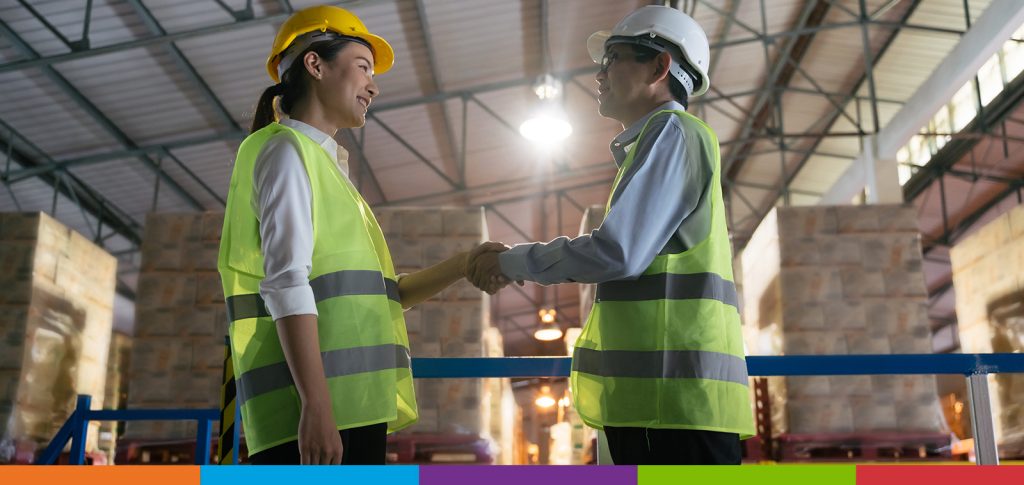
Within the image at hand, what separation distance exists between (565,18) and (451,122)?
2.65m

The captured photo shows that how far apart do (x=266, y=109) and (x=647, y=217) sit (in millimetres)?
908

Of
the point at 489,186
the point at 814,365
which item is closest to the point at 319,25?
the point at 814,365

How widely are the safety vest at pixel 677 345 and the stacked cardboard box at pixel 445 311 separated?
5.72 meters

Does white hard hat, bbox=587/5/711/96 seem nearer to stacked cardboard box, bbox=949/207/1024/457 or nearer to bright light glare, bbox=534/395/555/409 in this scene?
stacked cardboard box, bbox=949/207/1024/457

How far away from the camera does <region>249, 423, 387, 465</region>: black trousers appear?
68.7 inches

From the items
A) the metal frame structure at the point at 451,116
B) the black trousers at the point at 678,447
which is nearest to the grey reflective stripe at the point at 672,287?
the black trousers at the point at 678,447

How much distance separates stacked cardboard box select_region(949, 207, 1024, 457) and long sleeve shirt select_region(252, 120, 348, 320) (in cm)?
651

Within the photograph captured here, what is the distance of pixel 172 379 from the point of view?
303 inches

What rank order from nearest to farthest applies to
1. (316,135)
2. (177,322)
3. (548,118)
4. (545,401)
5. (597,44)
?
(316,135) < (597,44) < (177,322) < (548,118) < (545,401)

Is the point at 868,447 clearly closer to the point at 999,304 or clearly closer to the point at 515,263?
the point at 999,304

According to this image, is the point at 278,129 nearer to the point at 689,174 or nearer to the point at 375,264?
the point at 375,264

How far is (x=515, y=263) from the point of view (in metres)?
2.16

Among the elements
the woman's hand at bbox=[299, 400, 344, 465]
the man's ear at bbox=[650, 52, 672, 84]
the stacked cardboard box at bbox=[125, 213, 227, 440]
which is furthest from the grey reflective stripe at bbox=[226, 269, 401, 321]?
the stacked cardboard box at bbox=[125, 213, 227, 440]

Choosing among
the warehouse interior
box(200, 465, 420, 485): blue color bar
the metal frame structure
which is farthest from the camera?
the metal frame structure
